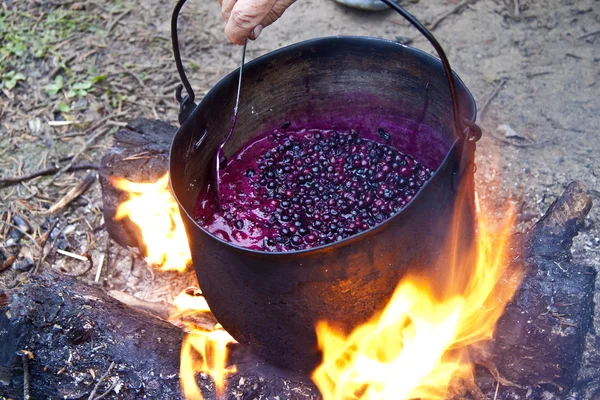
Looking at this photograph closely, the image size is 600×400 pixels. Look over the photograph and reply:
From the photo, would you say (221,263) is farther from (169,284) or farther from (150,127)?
(150,127)

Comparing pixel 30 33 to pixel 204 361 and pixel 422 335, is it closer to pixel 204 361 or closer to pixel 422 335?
pixel 204 361

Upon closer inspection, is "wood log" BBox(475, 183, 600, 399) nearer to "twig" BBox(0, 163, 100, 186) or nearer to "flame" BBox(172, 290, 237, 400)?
"flame" BBox(172, 290, 237, 400)

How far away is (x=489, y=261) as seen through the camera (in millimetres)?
3018

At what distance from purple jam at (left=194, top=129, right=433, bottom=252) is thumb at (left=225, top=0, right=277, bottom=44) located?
830 mm

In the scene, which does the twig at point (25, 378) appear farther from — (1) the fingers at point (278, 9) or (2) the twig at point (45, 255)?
(1) the fingers at point (278, 9)

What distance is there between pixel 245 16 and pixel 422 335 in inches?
59.2

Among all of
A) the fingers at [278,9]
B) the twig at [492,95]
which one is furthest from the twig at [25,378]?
the twig at [492,95]

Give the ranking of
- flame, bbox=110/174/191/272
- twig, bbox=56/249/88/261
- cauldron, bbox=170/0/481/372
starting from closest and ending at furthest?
1. cauldron, bbox=170/0/481/372
2. flame, bbox=110/174/191/272
3. twig, bbox=56/249/88/261

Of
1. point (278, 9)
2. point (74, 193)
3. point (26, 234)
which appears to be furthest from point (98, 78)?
point (278, 9)

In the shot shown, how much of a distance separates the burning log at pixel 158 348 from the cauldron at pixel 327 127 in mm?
352

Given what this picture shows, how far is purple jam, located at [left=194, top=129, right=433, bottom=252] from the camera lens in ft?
8.72

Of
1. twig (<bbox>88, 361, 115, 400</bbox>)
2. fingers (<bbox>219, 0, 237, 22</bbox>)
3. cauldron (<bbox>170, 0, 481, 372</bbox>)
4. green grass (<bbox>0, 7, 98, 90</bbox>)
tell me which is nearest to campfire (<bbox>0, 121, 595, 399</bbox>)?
twig (<bbox>88, 361, 115, 400</bbox>)

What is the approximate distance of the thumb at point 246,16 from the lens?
2250 mm

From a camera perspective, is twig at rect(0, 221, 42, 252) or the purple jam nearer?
the purple jam
